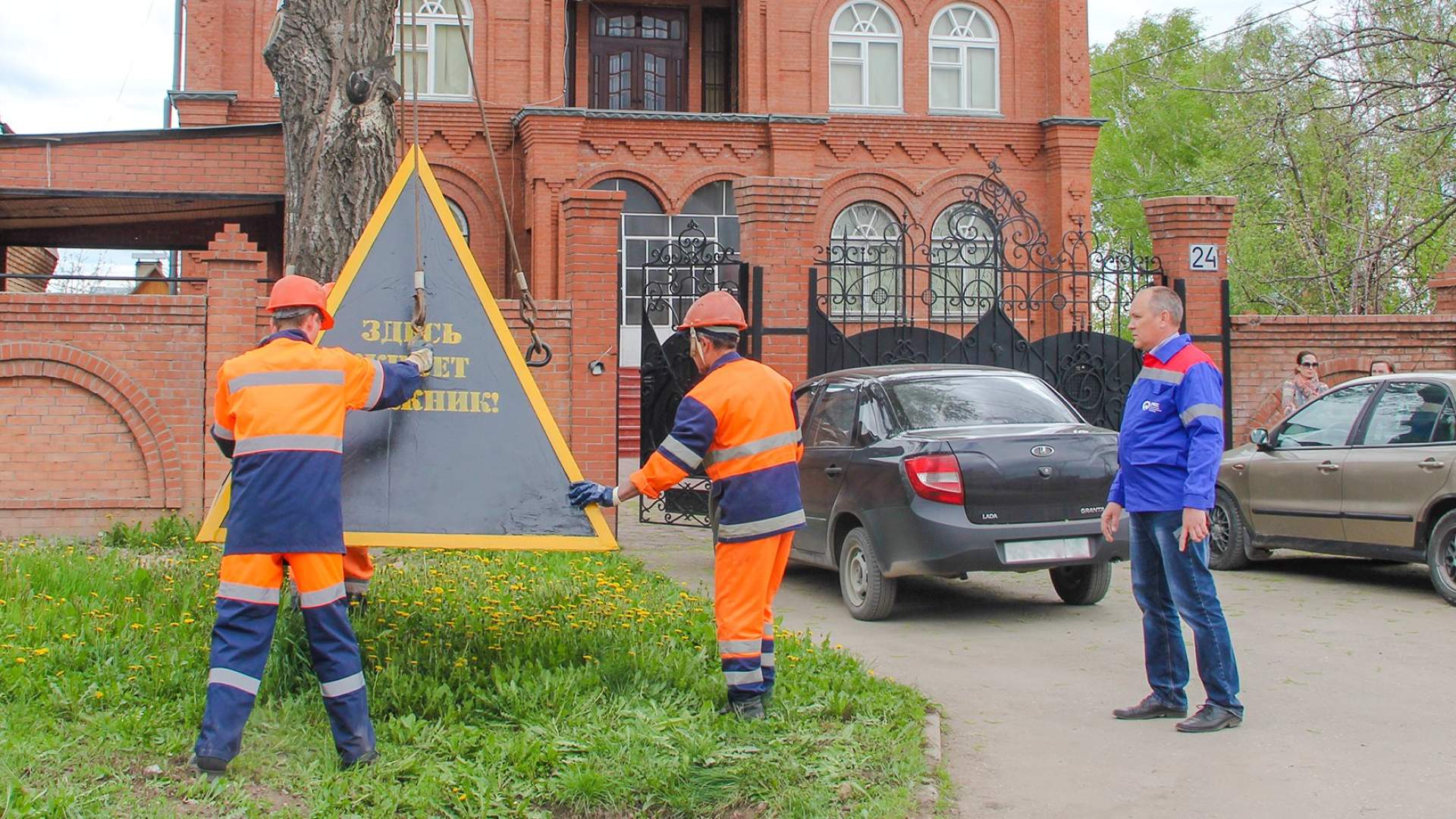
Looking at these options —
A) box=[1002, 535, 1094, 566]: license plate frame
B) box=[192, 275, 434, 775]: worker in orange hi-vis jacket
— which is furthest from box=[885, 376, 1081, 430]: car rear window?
box=[192, 275, 434, 775]: worker in orange hi-vis jacket

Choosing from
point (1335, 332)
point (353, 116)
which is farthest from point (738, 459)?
point (1335, 332)

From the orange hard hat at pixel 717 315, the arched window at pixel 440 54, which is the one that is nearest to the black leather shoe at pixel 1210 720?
the orange hard hat at pixel 717 315

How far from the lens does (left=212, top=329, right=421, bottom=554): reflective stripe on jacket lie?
194 inches

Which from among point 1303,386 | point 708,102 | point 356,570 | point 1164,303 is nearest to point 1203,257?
point 1303,386

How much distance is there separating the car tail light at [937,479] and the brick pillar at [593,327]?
13.4ft

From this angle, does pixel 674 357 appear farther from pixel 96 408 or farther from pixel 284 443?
pixel 284 443

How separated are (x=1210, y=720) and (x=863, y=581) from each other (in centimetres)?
332

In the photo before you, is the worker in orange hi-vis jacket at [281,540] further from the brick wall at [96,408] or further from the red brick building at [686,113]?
the red brick building at [686,113]

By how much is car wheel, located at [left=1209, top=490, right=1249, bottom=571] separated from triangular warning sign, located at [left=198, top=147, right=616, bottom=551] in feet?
22.9

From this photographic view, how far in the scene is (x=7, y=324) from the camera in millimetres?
11562

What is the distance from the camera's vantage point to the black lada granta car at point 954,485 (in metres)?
8.49

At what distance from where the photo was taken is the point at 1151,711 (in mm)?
6348

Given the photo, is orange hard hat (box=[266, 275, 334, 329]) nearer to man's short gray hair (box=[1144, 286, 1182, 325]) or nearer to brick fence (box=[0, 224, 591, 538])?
→ man's short gray hair (box=[1144, 286, 1182, 325])

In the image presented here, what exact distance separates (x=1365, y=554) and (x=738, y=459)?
6.27 metres
